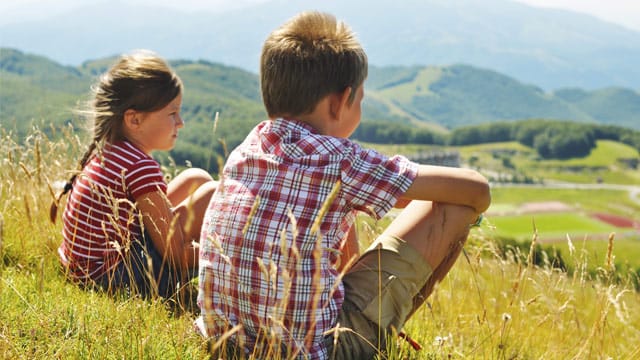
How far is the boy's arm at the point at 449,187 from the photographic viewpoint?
223cm

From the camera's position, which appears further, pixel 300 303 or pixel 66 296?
pixel 66 296

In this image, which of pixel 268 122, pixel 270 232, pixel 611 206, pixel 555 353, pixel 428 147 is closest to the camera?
pixel 270 232

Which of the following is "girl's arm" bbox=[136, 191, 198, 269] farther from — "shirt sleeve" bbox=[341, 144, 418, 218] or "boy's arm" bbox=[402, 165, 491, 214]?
"boy's arm" bbox=[402, 165, 491, 214]

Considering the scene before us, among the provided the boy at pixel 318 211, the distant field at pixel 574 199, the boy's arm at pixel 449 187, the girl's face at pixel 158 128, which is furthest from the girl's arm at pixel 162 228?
the distant field at pixel 574 199

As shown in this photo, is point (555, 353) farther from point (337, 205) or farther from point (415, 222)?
point (337, 205)

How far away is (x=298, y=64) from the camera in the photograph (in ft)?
7.39

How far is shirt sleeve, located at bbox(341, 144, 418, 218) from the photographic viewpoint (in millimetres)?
2145

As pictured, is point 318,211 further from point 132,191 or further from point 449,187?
point 132,191

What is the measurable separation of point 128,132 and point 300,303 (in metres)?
1.63

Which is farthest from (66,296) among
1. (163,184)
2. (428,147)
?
(428,147)

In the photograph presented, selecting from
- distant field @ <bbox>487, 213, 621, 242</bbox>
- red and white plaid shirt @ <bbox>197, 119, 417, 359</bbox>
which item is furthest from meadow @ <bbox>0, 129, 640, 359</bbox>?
distant field @ <bbox>487, 213, 621, 242</bbox>

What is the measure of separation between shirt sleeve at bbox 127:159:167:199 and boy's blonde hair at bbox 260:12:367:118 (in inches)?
37.6

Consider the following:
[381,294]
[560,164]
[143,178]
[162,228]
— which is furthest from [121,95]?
[560,164]

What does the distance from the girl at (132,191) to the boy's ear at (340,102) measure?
98 centimetres
